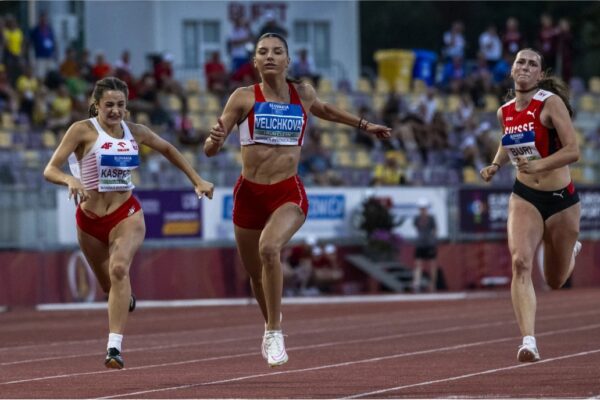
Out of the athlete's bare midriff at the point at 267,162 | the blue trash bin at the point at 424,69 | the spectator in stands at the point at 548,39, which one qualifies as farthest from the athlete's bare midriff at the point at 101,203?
the blue trash bin at the point at 424,69

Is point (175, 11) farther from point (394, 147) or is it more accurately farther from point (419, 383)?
point (419, 383)

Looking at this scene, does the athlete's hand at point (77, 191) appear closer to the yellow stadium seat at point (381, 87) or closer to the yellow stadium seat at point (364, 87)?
the yellow stadium seat at point (364, 87)

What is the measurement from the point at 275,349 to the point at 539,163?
2224 millimetres

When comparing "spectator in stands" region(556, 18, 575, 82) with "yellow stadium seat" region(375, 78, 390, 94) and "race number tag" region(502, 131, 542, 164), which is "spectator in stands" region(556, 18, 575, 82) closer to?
"yellow stadium seat" region(375, 78, 390, 94)

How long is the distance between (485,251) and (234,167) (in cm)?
564

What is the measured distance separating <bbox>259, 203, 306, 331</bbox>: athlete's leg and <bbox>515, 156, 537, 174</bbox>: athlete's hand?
5.10 ft

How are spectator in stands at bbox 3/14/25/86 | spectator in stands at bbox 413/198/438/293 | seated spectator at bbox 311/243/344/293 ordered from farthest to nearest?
spectator in stands at bbox 413/198/438/293 < spectator in stands at bbox 3/14/25/86 < seated spectator at bbox 311/243/344/293

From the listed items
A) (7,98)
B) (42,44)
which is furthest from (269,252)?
(42,44)

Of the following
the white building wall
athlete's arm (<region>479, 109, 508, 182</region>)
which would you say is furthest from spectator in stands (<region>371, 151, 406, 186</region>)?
athlete's arm (<region>479, 109, 508, 182</region>)

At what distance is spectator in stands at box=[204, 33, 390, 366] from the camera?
36.9ft

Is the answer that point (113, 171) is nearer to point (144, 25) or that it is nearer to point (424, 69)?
point (424, 69)

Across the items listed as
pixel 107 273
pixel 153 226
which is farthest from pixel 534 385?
pixel 153 226

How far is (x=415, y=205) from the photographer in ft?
94.1

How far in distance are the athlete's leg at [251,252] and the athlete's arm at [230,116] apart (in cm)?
66
